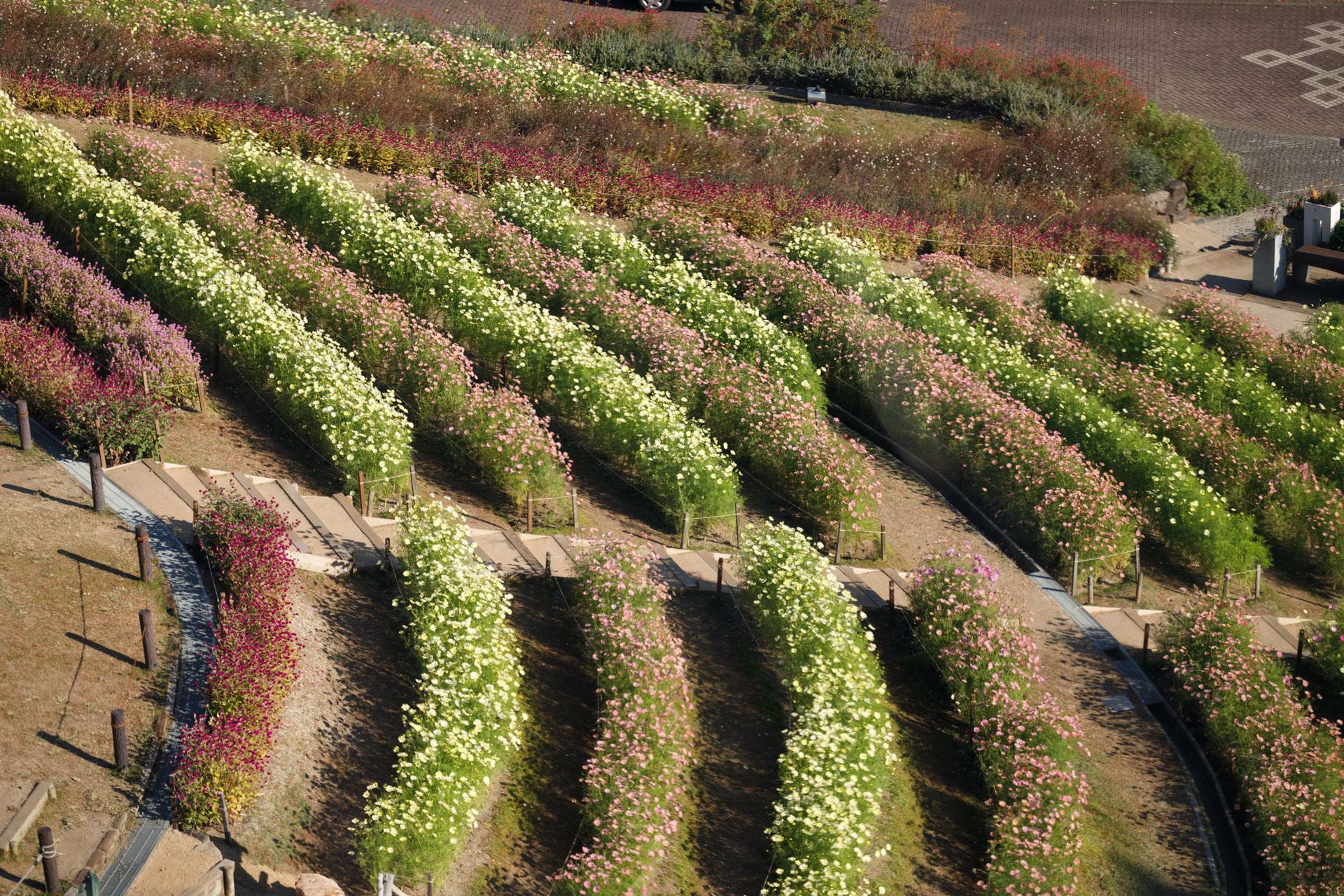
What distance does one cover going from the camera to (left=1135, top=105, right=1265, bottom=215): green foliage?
103ft

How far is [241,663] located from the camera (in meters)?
14.0

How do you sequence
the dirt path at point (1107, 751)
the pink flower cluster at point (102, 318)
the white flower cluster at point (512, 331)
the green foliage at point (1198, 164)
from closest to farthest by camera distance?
the dirt path at point (1107, 751), the pink flower cluster at point (102, 318), the white flower cluster at point (512, 331), the green foliage at point (1198, 164)

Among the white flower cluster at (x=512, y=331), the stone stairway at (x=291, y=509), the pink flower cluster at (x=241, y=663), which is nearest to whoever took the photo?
the pink flower cluster at (x=241, y=663)

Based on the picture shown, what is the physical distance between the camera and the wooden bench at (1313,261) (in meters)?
28.0

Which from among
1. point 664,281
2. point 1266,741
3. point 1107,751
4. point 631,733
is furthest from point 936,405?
point 631,733

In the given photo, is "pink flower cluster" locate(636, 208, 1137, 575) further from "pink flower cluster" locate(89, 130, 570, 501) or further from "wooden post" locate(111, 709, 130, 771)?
"wooden post" locate(111, 709, 130, 771)

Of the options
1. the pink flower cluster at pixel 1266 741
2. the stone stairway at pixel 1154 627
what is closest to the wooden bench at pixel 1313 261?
the stone stairway at pixel 1154 627

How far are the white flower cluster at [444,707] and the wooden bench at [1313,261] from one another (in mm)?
17147

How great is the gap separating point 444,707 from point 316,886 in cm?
229

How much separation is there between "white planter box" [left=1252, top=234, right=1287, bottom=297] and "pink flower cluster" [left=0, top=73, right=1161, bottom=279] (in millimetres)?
1866

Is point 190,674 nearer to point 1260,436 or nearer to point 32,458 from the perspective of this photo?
point 32,458

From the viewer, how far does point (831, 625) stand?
650 inches

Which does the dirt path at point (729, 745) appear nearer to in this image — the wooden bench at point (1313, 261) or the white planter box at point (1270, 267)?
the white planter box at point (1270, 267)

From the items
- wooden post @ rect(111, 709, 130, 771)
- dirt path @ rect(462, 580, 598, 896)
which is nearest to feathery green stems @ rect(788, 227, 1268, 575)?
dirt path @ rect(462, 580, 598, 896)
